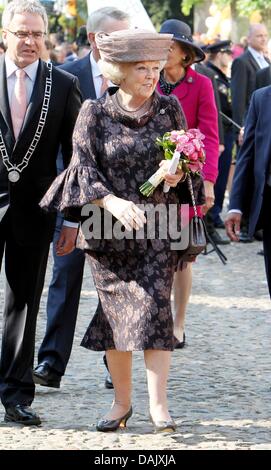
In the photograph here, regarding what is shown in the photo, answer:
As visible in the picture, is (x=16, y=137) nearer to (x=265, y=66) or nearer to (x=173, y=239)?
(x=173, y=239)

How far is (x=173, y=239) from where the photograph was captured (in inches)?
251

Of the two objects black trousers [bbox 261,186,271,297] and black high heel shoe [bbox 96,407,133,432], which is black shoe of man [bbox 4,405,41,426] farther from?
black trousers [bbox 261,186,271,297]

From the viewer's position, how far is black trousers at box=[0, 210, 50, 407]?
262 inches

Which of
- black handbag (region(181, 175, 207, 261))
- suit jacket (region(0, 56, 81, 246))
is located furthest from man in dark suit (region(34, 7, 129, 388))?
black handbag (region(181, 175, 207, 261))

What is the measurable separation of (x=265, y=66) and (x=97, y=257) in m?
9.24

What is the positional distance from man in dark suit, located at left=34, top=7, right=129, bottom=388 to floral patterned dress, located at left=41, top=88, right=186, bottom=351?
118 centimetres

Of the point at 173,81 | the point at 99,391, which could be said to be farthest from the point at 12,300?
the point at 173,81

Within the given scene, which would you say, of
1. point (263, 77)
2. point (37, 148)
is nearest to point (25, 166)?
point (37, 148)

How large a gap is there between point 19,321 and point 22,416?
47cm

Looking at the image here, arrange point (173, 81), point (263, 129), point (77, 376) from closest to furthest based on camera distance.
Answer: point (263, 129), point (77, 376), point (173, 81)

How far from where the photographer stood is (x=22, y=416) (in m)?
6.62

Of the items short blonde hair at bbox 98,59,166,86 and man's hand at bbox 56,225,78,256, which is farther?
man's hand at bbox 56,225,78,256

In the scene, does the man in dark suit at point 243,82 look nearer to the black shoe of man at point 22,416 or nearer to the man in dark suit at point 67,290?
the man in dark suit at point 67,290

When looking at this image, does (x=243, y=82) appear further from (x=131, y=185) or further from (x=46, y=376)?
(x=131, y=185)
